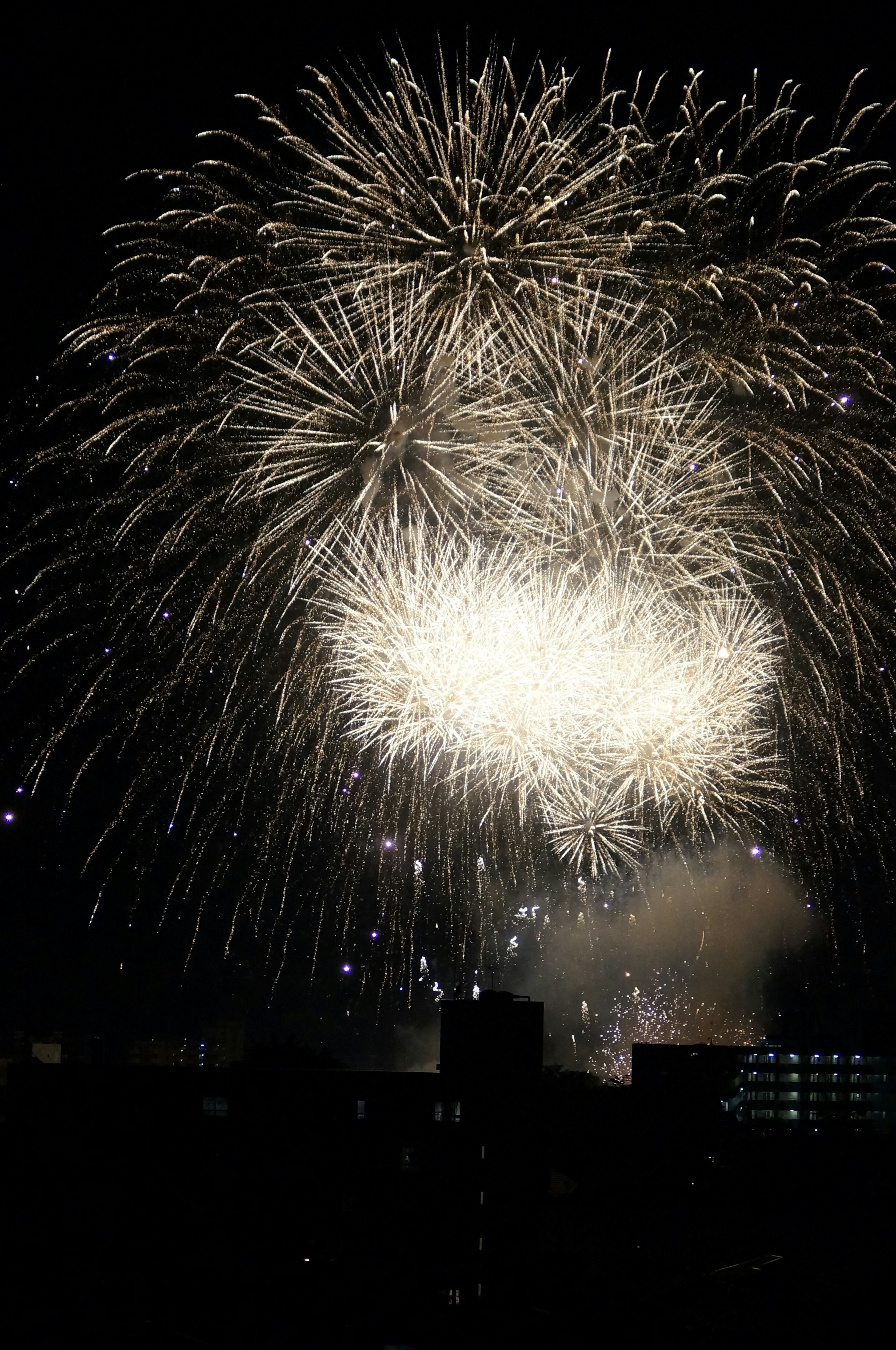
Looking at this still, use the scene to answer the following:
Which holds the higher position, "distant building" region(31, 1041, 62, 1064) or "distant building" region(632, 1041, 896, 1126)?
"distant building" region(632, 1041, 896, 1126)

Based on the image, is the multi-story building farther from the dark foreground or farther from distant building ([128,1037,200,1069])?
the dark foreground

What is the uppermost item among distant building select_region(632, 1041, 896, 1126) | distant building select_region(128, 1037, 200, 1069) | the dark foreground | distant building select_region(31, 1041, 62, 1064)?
distant building select_region(632, 1041, 896, 1126)

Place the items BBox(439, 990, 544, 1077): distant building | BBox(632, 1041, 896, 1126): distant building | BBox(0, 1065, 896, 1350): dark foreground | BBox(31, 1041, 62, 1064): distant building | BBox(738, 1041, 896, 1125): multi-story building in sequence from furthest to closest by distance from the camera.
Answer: BBox(738, 1041, 896, 1125): multi-story building → BBox(632, 1041, 896, 1126): distant building → BBox(31, 1041, 62, 1064): distant building → BBox(439, 990, 544, 1077): distant building → BBox(0, 1065, 896, 1350): dark foreground

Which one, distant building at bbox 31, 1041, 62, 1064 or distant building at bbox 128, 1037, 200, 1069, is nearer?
distant building at bbox 31, 1041, 62, 1064

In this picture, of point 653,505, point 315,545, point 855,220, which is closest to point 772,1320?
point 653,505

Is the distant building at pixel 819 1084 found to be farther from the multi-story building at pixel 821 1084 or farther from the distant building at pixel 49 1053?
the distant building at pixel 49 1053

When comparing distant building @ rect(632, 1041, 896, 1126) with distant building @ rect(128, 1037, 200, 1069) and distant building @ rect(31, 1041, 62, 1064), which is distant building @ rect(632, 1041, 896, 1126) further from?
distant building @ rect(31, 1041, 62, 1064)

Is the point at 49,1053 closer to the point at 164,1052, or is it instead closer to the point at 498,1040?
the point at 498,1040

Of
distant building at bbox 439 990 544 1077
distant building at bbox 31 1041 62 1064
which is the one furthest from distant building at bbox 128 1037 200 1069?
distant building at bbox 439 990 544 1077

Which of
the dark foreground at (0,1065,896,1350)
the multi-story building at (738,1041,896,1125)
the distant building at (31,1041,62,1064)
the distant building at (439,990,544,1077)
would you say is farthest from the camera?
the multi-story building at (738,1041,896,1125)

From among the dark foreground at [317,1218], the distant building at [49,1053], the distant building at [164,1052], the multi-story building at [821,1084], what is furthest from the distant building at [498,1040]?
the multi-story building at [821,1084]

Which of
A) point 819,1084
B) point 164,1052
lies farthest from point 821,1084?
point 164,1052

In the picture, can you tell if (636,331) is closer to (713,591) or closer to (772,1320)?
(713,591)
